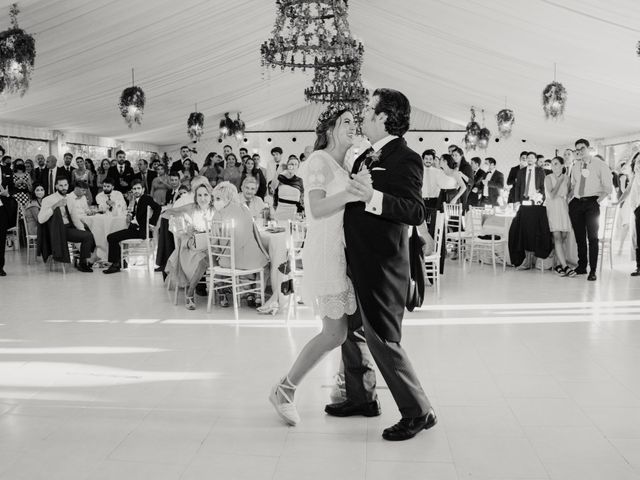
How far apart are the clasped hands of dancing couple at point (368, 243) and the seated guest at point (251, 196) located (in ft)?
13.2

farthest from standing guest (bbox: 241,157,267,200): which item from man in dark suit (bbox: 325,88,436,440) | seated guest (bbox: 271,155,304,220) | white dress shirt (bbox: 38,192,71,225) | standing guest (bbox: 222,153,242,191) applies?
man in dark suit (bbox: 325,88,436,440)

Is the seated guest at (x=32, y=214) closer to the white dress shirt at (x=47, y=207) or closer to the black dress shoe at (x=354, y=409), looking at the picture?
the white dress shirt at (x=47, y=207)

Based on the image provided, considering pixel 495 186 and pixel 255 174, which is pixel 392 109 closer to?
pixel 255 174

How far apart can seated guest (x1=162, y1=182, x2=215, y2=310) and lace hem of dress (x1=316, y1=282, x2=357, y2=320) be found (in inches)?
128

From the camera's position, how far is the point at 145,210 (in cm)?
856

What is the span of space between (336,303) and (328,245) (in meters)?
0.26

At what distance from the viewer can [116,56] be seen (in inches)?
367

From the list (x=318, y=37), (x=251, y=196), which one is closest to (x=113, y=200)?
(x=251, y=196)

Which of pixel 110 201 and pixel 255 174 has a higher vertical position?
pixel 255 174

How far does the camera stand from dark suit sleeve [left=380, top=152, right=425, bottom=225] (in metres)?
2.62

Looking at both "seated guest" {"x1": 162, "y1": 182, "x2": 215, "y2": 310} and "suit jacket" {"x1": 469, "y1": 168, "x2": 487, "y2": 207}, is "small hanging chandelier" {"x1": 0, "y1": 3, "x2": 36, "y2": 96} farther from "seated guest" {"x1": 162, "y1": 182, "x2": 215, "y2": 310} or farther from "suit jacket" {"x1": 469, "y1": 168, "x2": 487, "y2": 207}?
"suit jacket" {"x1": 469, "y1": 168, "x2": 487, "y2": 207}

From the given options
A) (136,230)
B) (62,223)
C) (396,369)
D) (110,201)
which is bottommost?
(396,369)

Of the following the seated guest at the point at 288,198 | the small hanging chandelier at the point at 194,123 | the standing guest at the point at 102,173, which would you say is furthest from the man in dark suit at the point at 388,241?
the small hanging chandelier at the point at 194,123

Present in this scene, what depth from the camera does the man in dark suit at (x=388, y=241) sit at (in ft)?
8.79
